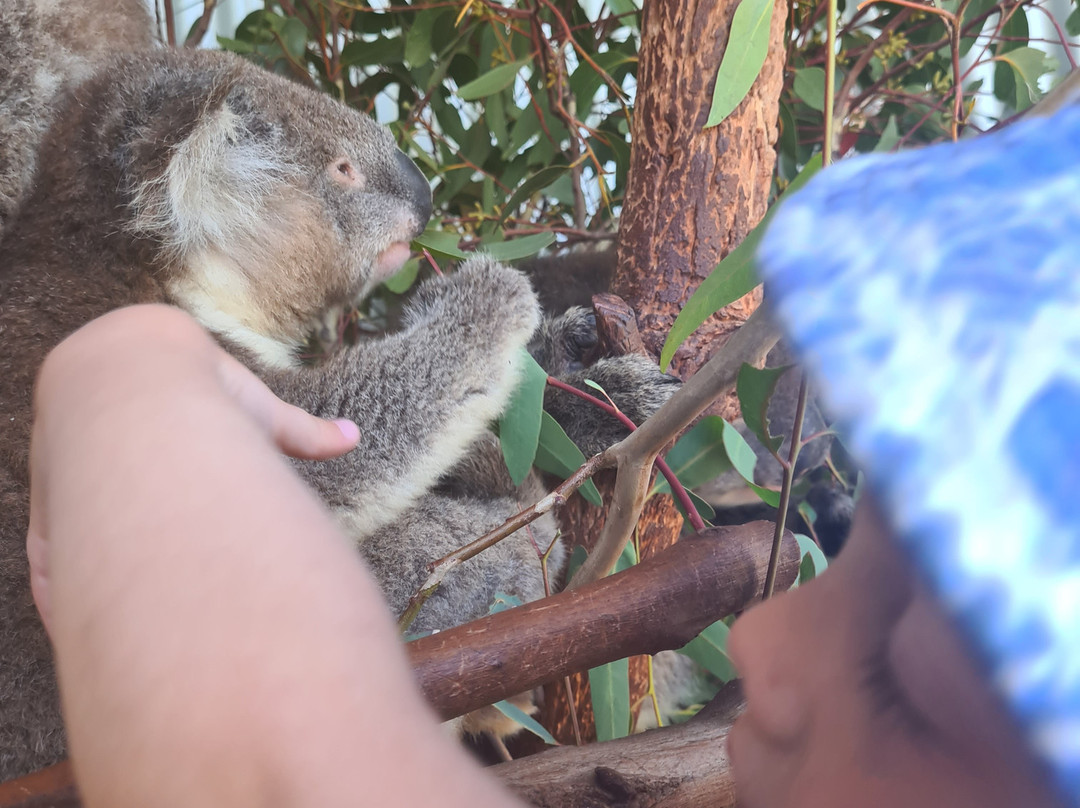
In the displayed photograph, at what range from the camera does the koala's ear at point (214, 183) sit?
111 centimetres

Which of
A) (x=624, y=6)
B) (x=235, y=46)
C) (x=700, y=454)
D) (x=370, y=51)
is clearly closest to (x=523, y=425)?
(x=700, y=454)

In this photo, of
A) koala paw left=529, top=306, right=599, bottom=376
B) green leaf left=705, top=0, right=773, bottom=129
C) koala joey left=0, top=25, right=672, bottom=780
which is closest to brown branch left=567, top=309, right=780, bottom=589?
koala joey left=0, top=25, right=672, bottom=780

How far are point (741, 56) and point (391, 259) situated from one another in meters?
0.68

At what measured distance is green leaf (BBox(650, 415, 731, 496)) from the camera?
960mm

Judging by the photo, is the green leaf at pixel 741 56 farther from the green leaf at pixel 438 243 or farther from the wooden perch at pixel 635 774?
the wooden perch at pixel 635 774

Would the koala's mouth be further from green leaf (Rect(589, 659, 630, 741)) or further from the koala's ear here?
green leaf (Rect(589, 659, 630, 741))

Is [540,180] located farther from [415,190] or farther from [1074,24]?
[1074,24]

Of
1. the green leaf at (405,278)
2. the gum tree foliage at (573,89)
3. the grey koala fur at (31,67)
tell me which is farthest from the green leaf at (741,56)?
the grey koala fur at (31,67)

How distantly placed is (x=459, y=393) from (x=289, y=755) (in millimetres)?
921

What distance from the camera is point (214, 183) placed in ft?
3.97

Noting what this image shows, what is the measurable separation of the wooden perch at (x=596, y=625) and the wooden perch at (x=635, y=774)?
0.13 m

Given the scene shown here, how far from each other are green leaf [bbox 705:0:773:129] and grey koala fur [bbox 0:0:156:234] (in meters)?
1.05

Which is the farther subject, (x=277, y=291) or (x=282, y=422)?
(x=277, y=291)

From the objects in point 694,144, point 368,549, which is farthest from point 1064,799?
point 368,549
